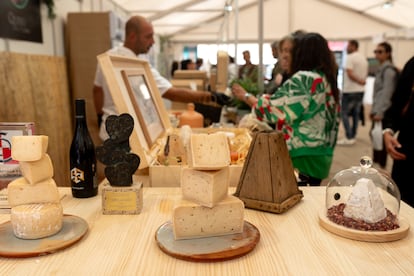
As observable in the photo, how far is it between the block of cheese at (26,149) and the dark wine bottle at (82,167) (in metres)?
0.27

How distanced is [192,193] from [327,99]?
4.61 feet

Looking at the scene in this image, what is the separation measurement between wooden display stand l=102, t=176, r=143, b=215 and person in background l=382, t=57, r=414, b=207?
1635mm

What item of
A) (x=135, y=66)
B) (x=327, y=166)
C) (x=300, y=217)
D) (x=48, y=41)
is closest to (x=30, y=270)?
(x=300, y=217)

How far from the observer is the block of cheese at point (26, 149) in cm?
87

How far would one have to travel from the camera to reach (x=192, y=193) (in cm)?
87

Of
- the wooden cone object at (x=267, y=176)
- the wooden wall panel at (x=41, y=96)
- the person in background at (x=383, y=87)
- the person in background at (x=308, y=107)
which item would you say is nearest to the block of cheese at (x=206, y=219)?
the wooden cone object at (x=267, y=176)

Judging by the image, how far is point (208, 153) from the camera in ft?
2.82

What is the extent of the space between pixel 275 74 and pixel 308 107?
0.60 meters

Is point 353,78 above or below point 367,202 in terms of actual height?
above

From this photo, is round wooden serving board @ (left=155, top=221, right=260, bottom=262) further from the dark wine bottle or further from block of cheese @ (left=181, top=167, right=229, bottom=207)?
the dark wine bottle

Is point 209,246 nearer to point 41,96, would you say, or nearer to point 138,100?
point 138,100

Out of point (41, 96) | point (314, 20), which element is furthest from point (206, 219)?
point (314, 20)

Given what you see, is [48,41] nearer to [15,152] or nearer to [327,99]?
[327,99]

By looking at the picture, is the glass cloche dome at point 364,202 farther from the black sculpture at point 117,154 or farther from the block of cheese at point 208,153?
the black sculpture at point 117,154
